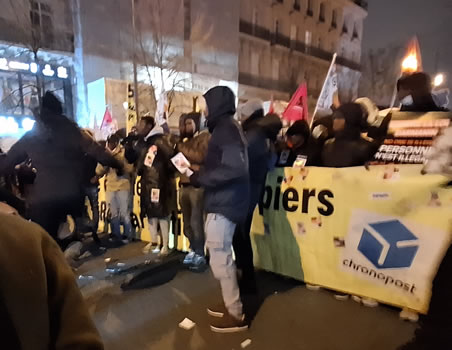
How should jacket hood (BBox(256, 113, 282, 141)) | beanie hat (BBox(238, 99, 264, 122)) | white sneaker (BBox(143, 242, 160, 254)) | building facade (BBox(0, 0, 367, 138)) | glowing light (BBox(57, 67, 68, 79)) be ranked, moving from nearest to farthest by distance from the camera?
jacket hood (BBox(256, 113, 282, 141))
beanie hat (BBox(238, 99, 264, 122))
white sneaker (BBox(143, 242, 160, 254))
building facade (BBox(0, 0, 367, 138))
glowing light (BBox(57, 67, 68, 79))

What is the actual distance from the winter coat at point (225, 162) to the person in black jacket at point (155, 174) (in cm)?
193

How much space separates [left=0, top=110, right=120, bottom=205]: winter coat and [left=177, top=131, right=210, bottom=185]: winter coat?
1345 mm

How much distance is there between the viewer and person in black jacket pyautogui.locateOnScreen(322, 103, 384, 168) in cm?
406

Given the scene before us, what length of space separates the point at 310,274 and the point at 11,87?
637 inches

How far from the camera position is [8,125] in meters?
15.5

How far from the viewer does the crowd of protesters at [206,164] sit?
10.8 feet

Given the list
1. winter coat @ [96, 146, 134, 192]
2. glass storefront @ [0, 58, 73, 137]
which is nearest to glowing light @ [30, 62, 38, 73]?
glass storefront @ [0, 58, 73, 137]

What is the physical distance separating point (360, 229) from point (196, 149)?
216 centimetres

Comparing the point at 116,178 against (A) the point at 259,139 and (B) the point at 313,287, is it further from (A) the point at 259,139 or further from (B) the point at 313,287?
(B) the point at 313,287

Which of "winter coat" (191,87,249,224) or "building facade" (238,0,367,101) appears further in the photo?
"building facade" (238,0,367,101)

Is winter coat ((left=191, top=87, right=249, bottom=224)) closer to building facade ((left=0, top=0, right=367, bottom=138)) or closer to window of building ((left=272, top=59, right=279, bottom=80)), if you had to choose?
building facade ((left=0, top=0, right=367, bottom=138))

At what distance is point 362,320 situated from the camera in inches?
139

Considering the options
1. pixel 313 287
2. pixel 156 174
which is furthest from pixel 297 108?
pixel 313 287

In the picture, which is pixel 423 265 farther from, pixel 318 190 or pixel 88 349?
pixel 88 349
